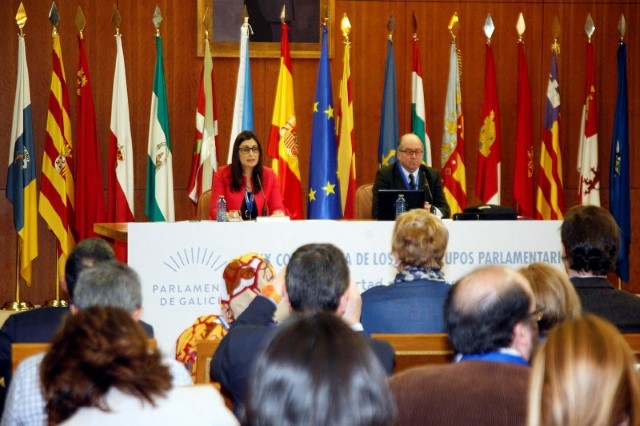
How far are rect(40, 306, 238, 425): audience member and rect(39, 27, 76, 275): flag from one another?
582cm

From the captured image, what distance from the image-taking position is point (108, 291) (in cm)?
267

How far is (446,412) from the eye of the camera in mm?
2055

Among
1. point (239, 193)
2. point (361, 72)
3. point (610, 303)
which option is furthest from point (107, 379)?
point (361, 72)

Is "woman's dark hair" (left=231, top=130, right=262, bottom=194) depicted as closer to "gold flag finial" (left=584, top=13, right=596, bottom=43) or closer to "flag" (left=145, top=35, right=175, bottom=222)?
"flag" (left=145, top=35, right=175, bottom=222)

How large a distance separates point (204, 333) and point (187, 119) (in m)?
5.23

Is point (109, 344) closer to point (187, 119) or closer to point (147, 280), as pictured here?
point (147, 280)

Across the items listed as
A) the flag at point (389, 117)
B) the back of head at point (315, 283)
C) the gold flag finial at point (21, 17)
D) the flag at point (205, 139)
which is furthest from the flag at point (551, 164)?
the back of head at point (315, 283)

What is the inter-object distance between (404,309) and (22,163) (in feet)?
16.3

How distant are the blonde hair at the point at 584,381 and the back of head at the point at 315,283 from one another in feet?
3.94

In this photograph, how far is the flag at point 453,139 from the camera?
816cm

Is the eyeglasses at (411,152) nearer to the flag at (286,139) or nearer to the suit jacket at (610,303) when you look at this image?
the flag at (286,139)

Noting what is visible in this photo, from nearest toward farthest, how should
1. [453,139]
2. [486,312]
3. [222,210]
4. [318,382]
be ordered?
[318,382], [486,312], [222,210], [453,139]

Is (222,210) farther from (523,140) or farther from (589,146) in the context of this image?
(589,146)

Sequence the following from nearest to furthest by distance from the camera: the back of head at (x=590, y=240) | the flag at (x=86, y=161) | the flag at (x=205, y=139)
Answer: the back of head at (x=590, y=240), the flag at (x=205, y=139), the flag at (x=86, y=161)
